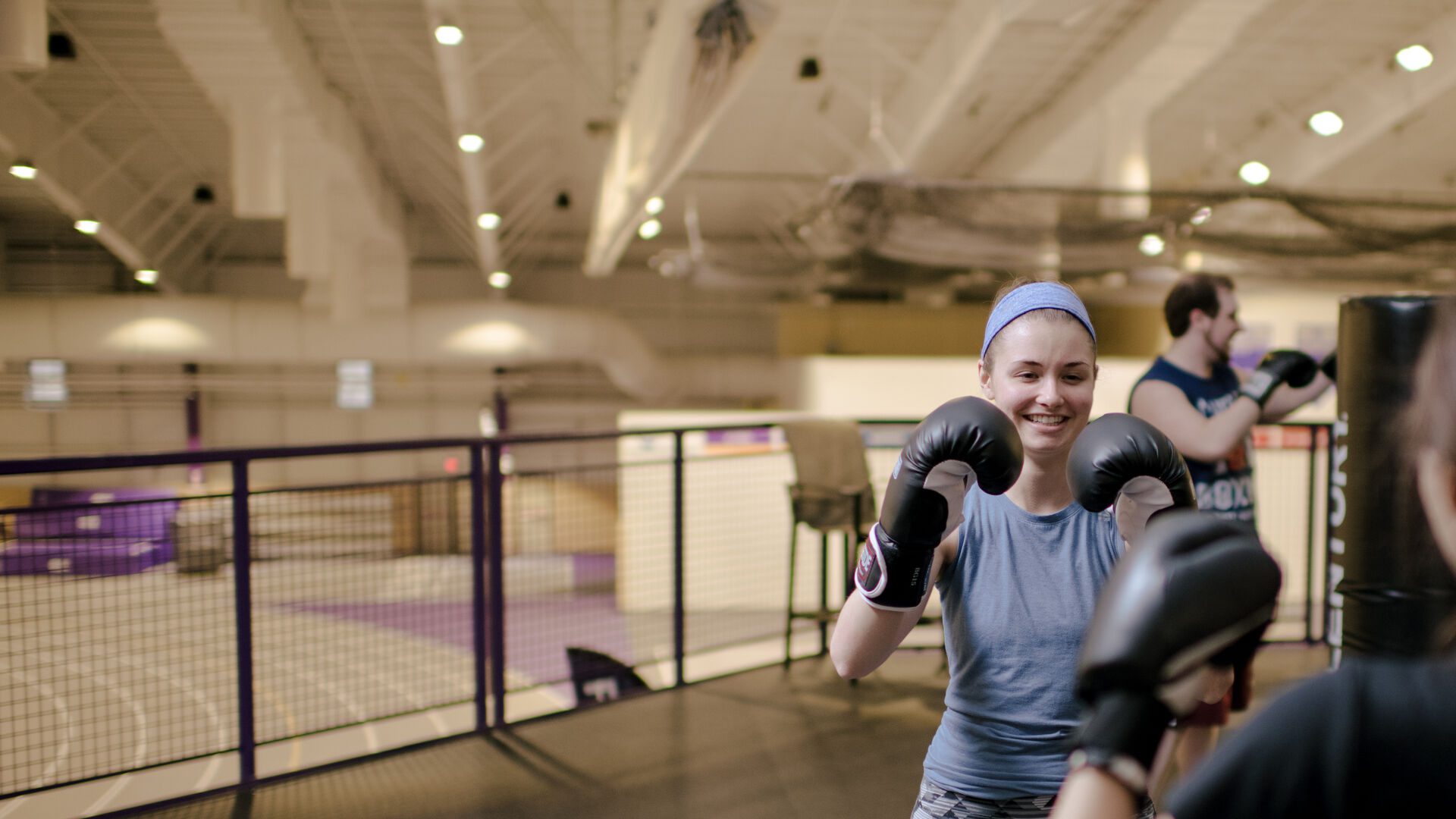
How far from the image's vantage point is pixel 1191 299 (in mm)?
2254

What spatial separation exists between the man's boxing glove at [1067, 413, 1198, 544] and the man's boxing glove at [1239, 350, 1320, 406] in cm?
125

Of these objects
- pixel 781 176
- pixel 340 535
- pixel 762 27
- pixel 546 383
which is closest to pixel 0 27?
pixel 340 535

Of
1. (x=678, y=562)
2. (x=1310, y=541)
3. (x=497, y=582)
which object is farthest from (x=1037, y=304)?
(x=1310, y=541)

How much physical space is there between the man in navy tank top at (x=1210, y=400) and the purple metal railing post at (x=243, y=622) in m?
2.48

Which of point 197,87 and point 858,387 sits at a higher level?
point 197,87

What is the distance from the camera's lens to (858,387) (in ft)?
28.0

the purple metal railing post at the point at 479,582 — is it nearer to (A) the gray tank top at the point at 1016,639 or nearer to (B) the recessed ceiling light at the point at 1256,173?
(A) the gray tank top at the point at 1016,639

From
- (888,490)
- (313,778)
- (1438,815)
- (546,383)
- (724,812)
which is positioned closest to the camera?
(1438,815)

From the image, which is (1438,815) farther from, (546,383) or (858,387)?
(546,383)

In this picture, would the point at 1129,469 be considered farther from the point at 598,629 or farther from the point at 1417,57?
the point at 598,629

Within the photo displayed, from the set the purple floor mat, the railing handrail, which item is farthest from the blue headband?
the purple floor mat

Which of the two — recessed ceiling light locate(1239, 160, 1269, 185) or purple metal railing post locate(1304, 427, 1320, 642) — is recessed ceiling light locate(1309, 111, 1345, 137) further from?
purple metal railing post locate(1304, 427, 1320, 642)

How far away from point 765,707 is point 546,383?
10390 mm

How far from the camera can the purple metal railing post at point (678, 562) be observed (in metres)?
3.46
